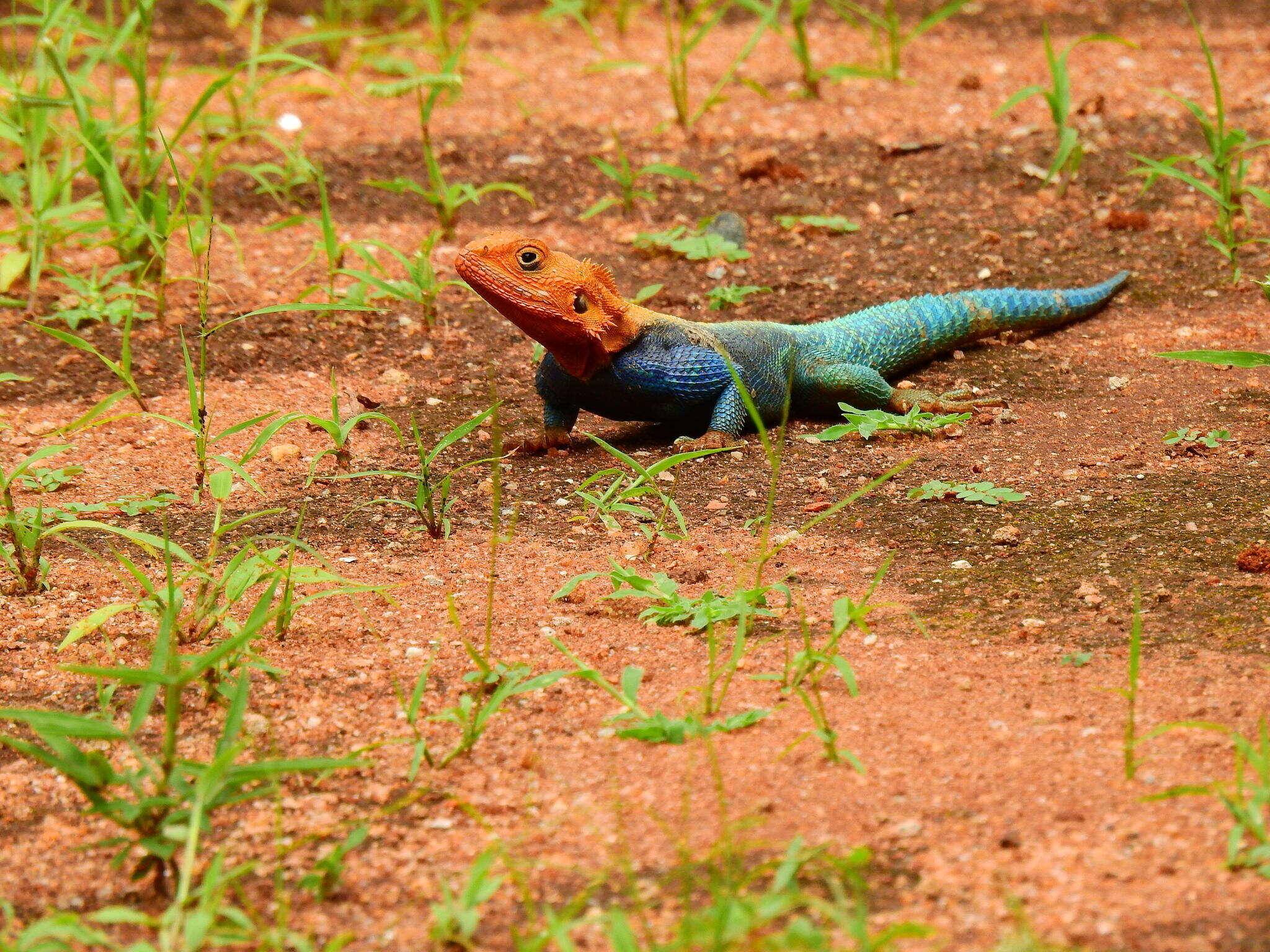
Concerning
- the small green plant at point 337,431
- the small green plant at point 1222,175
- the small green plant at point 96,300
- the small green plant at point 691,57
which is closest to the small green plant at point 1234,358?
the small green plant at point 1222,175

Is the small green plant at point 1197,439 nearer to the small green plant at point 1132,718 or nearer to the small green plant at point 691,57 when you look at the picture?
the small green plant at point 1132,718

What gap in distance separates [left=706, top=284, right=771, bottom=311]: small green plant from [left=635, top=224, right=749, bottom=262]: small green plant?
223 mm

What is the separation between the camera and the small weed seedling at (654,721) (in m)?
2.61

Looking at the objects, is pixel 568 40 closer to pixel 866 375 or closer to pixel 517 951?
pixel 866 375

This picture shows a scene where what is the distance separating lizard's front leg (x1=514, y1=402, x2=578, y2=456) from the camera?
4.45m

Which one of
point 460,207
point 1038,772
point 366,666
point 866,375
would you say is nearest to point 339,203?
point 460,207

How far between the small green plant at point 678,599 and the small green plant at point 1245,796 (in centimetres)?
93

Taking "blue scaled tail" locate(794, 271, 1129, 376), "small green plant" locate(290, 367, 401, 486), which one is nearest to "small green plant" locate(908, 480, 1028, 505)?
"blue scaled tail" locate(794, 271, 1129, 376)

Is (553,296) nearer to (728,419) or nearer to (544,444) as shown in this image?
(544,444)

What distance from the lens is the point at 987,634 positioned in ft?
9.84

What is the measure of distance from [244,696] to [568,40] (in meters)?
6.68

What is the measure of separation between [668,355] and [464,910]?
2.62 m

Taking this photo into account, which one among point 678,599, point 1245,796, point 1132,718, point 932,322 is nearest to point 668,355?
point 932,322

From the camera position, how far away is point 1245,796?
91.6 inches
